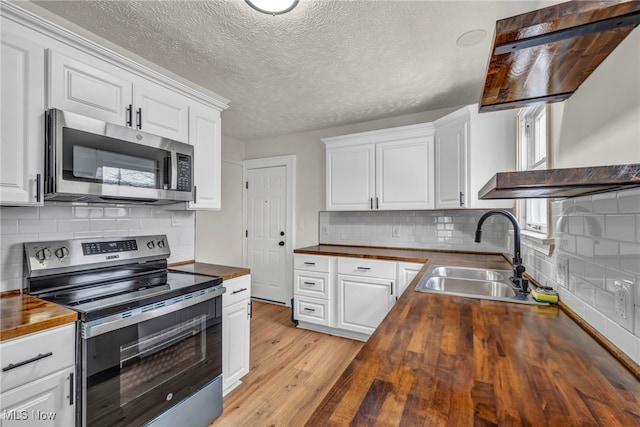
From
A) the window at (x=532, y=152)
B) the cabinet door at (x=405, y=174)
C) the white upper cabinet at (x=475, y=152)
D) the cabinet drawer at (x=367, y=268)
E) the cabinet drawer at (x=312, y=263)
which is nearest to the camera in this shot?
the window at (x=532, y=152)

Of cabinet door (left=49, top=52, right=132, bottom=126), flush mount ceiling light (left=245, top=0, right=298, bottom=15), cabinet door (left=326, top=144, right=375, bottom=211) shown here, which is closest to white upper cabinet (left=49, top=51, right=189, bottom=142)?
cabinet door (left=49, top=52, right=132, bottom=126)

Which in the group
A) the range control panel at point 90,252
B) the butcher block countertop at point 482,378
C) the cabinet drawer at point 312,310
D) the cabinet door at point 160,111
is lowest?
the cabinet drawer at point 312,310

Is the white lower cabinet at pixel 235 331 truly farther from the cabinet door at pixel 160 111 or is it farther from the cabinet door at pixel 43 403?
the cabinet door at pixel 160 111

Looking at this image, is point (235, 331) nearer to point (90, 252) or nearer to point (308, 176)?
point (90, 252)

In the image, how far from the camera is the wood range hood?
597 mm

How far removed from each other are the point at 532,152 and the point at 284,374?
2.50 metres

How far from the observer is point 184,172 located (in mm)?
1976

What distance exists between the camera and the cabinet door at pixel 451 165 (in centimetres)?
251

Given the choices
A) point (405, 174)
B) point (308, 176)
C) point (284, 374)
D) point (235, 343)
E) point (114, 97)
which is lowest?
point (284, 374)

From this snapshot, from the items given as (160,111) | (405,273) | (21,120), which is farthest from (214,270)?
(405,273)

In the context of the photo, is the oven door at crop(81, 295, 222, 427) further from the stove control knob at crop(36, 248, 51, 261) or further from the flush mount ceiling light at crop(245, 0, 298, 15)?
the flush mount ceiling light at crop(245, 0, 298, 15)

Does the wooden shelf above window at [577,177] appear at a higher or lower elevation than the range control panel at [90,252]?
higher

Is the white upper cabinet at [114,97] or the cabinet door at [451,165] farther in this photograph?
the cabinet door at [451,165]

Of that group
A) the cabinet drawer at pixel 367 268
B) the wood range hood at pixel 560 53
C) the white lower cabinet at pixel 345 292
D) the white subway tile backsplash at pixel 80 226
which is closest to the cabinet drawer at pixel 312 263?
the white lower cabinet at pixel 345 292
